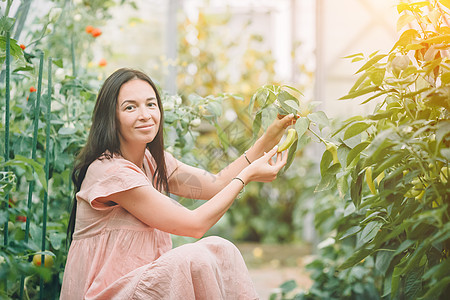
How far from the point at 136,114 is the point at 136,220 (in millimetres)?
309

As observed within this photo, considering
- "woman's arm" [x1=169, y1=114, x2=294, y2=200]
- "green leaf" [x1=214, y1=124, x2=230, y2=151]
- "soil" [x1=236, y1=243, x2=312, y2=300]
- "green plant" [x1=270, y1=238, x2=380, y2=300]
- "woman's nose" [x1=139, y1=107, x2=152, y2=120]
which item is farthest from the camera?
"soil" [x1=236, y1=243, x2=312, y2=300]

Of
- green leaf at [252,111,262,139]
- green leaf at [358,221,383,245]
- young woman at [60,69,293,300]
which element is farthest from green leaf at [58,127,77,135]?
green leaf at [358,221,383,245]

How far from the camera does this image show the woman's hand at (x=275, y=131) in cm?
151

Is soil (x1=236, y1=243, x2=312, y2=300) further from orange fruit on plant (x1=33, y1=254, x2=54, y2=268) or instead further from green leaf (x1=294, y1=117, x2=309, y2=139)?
green leaf (x1=294, y1=117, x2=309, y2=139)

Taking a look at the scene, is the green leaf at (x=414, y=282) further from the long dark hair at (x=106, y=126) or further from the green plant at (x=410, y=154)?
the long dark hair at (x=106, y=126)

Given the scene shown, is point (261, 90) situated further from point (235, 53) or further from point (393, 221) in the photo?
point (235, 53)

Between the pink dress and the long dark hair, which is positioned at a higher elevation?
the long dark hair

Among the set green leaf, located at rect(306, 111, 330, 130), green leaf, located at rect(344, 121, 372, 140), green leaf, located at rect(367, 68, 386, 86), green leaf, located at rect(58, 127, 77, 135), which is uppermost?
green leaf, located at rect(367, 68, 386, 86)

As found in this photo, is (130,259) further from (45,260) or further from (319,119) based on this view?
(319,119)

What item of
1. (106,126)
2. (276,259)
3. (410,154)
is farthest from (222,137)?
(276,259)

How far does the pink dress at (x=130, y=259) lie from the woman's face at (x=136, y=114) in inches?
3.4

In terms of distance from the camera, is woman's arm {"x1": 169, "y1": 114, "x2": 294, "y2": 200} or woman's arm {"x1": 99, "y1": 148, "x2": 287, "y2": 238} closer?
woman's arm {"x1": 99, "y1": 148, "x2": 287, "y2": 238}

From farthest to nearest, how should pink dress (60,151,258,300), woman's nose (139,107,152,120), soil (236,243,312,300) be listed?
soil (236,243,312,300) → woman's nose (139,107,152,120) → pink dress (60,151,258,300)

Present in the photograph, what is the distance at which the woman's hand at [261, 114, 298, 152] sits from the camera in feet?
4.95
